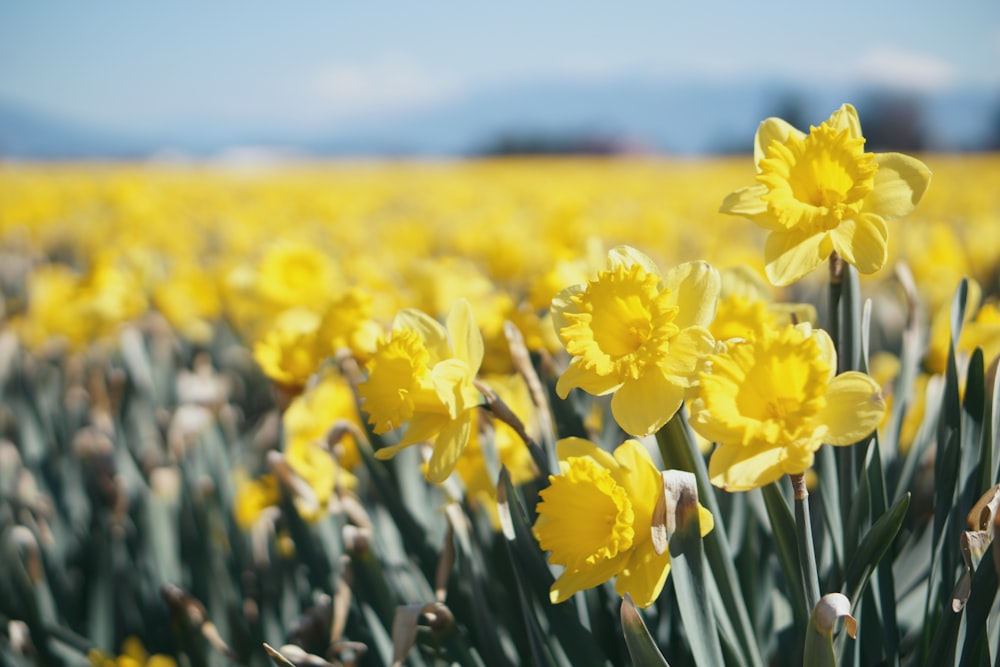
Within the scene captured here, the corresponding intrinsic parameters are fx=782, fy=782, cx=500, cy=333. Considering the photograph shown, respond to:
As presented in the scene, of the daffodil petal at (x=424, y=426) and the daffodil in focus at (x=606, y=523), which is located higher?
the daffodil petal at (x=424, y=426)

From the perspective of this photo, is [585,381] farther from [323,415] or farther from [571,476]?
[323,415]

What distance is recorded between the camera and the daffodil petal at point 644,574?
776 mm

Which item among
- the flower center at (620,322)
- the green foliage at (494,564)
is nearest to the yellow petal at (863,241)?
the green foliage at (494,564)

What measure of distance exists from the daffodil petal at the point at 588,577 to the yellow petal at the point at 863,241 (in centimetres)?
39

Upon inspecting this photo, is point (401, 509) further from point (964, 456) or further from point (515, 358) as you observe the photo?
point (964, 456)

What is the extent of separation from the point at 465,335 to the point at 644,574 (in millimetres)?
330

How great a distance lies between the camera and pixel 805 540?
741mm

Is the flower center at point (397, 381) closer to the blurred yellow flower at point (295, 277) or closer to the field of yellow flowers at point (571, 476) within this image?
the field of yellow flowers at point (571, 476)

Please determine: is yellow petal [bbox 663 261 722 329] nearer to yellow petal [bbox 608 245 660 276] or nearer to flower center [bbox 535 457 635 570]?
yellow petal [bbox 608 245 660 276]

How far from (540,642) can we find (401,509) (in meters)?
0.30

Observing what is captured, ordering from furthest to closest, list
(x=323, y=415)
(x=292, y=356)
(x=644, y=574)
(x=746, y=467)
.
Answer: (x=323, y=415)
(x=292, y=356)
(x=644, y=574)
(x=746, y=467)

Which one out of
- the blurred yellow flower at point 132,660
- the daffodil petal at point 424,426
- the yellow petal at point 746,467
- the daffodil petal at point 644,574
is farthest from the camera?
the blurred yellow flower at point 132,660

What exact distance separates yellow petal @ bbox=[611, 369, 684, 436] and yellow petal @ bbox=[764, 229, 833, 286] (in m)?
0.17

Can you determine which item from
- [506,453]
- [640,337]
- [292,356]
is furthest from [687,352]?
[292,356]
